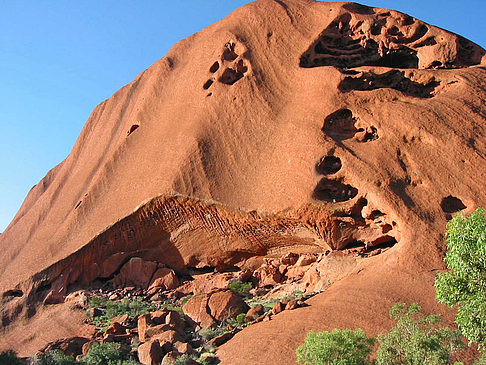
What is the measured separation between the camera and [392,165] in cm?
2069

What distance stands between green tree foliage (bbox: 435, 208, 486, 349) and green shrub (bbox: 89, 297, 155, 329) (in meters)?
15.0

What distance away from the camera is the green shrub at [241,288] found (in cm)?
2294

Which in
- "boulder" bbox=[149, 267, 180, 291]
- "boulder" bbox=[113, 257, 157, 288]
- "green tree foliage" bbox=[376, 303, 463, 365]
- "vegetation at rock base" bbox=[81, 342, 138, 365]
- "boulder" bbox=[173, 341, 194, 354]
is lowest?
"green tree foliage" bbox=[376, 303, 463, 365]

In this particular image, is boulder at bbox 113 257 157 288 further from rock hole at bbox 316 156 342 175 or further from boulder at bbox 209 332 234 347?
rock hole at bbox 316 156 342 175

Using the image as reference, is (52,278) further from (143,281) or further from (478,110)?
(478,110)

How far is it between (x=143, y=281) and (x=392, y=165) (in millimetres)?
12394

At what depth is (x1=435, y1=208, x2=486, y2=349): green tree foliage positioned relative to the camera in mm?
9898

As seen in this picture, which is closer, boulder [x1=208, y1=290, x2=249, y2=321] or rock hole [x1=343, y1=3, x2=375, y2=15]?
boulder [x1=208, y1=290, x2=249, y2=321]

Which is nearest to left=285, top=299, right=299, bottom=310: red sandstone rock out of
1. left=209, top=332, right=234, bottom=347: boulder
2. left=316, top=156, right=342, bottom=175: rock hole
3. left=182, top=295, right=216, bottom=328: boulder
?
left=209, top=332, right=234, bottom=347: boulder

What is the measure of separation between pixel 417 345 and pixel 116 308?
1473 cm

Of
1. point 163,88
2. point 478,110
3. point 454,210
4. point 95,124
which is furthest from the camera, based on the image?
point 95,124

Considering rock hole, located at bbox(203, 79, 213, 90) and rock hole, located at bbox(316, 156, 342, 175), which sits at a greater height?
rock hole, located at bbox(203, 79, 213, 90)

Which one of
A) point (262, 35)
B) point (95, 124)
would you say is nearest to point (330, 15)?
point (262, 35)

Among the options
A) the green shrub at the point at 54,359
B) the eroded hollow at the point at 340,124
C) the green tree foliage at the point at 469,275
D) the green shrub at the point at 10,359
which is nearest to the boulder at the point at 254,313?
the green shrub at the point at 54,359
